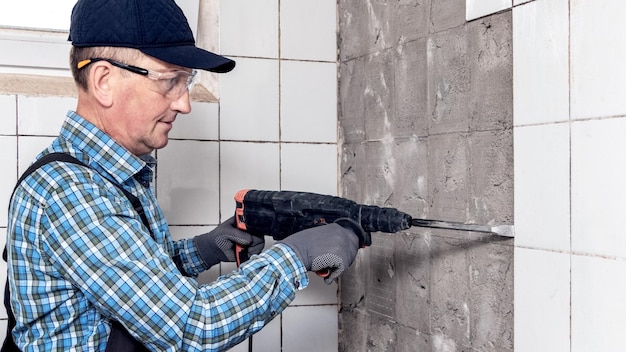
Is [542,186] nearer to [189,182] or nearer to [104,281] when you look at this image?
[104,281]

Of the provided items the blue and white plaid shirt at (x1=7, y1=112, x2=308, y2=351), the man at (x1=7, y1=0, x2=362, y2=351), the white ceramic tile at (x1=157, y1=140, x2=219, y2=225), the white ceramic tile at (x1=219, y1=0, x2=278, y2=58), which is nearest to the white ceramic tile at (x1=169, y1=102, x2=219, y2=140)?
the white ceramic tile at (x1=157, y1=140, x2=219, y2=225)

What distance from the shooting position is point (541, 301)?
124 cm

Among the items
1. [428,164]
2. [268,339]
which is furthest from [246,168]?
[428,164]

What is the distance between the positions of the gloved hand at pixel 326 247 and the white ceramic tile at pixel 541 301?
13.1 inches

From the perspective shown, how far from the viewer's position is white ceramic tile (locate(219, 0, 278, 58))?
199cm

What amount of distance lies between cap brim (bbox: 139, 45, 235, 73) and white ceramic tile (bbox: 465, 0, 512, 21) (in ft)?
1.87

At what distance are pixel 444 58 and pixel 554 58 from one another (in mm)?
383

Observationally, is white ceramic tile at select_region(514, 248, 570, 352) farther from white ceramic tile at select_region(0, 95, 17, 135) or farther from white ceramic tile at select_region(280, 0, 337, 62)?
white ceramic tile at select_region(0, 95, 17, 135)

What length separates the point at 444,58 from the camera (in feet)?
5.12

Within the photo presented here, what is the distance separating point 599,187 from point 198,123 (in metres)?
1.20

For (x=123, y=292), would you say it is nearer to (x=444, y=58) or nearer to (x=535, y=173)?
(x=535, y=173)

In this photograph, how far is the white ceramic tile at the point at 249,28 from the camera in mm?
1990

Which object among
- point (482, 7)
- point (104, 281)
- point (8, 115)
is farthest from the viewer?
point (8, 115)

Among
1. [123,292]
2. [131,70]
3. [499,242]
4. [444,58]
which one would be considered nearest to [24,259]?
[123,292]
